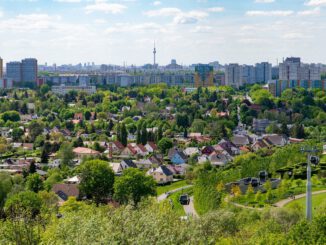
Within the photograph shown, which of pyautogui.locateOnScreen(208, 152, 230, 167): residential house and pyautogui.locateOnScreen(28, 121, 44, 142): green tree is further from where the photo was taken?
pyautogui.locateOnScreen(28, 121, 44, 142): green tree

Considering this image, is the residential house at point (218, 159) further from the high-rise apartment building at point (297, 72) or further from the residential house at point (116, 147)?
the high-rise apartment building at point (297, 72)

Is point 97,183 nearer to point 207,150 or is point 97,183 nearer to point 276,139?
point 207,150

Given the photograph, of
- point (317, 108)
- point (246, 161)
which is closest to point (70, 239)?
point (246, 161)

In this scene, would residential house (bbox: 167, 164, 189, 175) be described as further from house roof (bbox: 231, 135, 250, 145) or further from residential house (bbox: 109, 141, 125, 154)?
house roof (bbox: 231, 135, 250, 145)

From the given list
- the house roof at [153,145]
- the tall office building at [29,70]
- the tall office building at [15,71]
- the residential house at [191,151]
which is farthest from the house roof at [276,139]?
the tall office building at [15,71]

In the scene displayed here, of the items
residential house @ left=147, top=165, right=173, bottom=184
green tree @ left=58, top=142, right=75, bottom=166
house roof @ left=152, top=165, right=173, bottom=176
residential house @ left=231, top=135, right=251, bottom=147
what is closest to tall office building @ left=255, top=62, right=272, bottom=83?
residential house @ left=231, top=135, right=251, bottom=147

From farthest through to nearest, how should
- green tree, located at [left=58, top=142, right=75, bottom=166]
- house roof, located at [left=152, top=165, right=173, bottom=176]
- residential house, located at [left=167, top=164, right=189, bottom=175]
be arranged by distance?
green tree, located at [left=58, top=142, right=75, bottom=166], residential house, located at [left=167, top=164, right=189, bottom=175], house roof, located at [left=152, top=165, right=173, bottom=176]

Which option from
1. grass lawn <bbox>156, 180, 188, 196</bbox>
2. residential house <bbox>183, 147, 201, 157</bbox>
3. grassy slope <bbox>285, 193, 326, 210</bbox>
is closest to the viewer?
grassy slope <bbox>285, 193, 326, 210</bbox>
